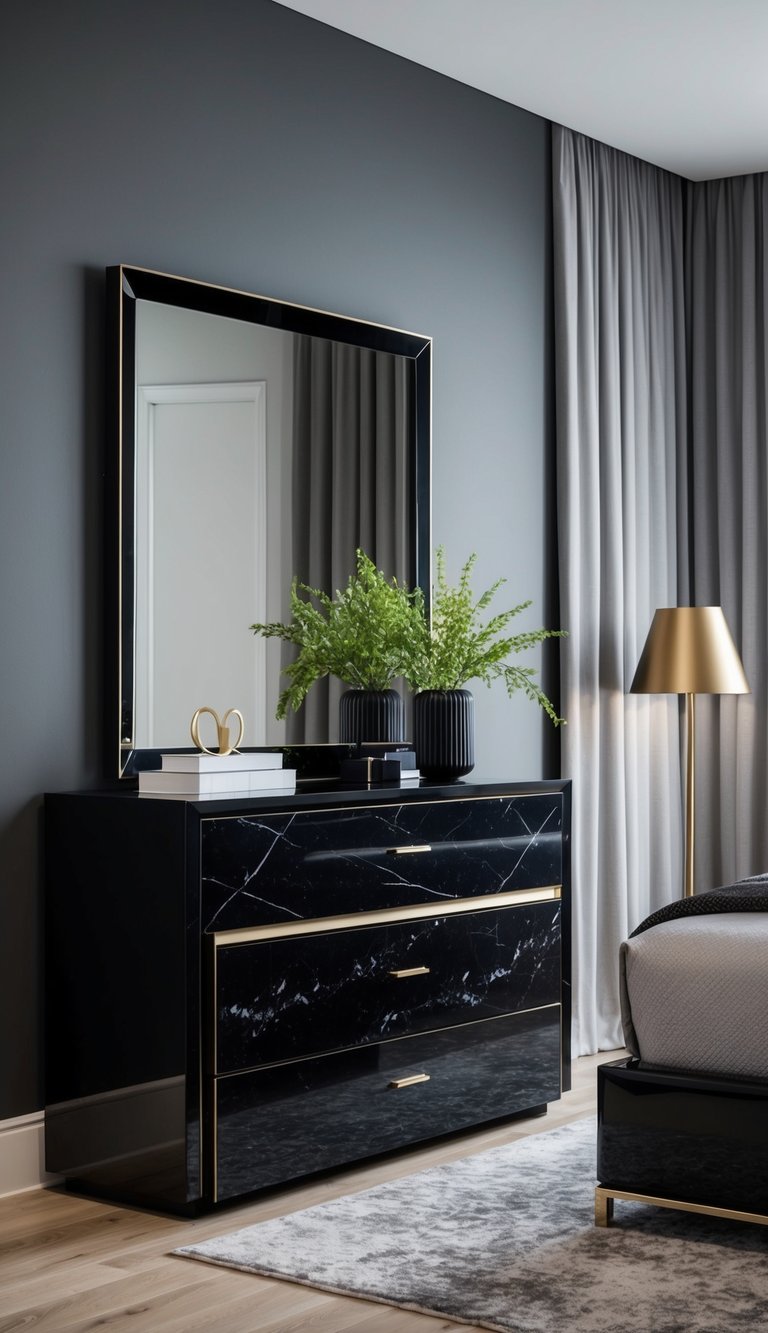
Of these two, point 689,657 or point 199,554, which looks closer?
point 199,554

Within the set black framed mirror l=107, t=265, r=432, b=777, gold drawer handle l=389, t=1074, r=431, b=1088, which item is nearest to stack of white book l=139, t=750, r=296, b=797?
black framed mirror l=107, t=265, r=432, b=777

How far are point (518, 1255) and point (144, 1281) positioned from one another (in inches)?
25.7

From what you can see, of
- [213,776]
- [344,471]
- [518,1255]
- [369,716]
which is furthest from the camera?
[344,471]

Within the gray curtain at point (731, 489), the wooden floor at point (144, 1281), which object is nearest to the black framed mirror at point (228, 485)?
the wooden floor at point (144, 1281)

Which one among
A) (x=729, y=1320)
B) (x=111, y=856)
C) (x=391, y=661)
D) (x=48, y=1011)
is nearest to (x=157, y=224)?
(x=391, y=661)

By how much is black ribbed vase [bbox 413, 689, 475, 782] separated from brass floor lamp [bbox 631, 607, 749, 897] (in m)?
1.07

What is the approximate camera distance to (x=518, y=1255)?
278 centimetres

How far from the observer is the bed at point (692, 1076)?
9.14 ft

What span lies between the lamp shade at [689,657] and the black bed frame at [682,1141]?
72.9 inches

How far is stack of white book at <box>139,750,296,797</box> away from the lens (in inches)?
125

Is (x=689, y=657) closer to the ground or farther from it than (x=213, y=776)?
farther from it

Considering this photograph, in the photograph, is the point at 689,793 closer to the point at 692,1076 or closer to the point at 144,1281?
the point at 692,1076

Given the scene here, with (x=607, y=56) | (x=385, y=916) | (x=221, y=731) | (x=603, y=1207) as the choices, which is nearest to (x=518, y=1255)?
(x=603, y=1207)

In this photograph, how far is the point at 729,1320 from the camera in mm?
2457
